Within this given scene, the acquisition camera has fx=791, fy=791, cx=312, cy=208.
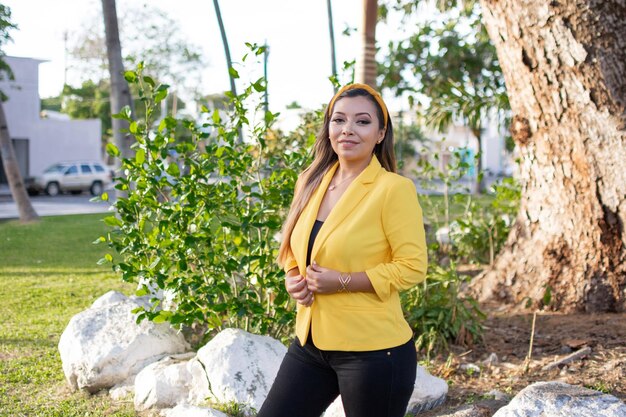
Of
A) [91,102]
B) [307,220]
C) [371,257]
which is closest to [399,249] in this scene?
[371,257]

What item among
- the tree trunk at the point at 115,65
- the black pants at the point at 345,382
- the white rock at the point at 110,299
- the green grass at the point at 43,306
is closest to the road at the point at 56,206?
the green grass at the point at 43,306

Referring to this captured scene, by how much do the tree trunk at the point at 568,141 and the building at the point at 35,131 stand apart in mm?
31630

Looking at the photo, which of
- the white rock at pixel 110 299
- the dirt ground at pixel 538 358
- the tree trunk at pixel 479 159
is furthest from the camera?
the tree trunk at pixel 479 159

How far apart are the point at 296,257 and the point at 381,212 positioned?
0.36m

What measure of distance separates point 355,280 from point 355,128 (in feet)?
Answer: 1.70

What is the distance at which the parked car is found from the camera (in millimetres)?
31444

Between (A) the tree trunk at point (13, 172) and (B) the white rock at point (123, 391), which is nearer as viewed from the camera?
(B) the white rock at point (123, 391)

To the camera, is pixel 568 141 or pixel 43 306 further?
pixel 43 306

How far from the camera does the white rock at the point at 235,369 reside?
13.8 ft

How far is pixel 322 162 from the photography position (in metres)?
2.84

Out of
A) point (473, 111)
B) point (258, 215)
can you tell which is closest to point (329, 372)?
point (258, 215)

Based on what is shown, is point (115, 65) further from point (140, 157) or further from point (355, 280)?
point (355, 280)

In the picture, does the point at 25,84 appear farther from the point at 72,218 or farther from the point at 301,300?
the point at 301,300

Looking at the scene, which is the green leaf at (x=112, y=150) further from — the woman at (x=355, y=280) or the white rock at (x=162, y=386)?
the woman at (x=355, y=280)
